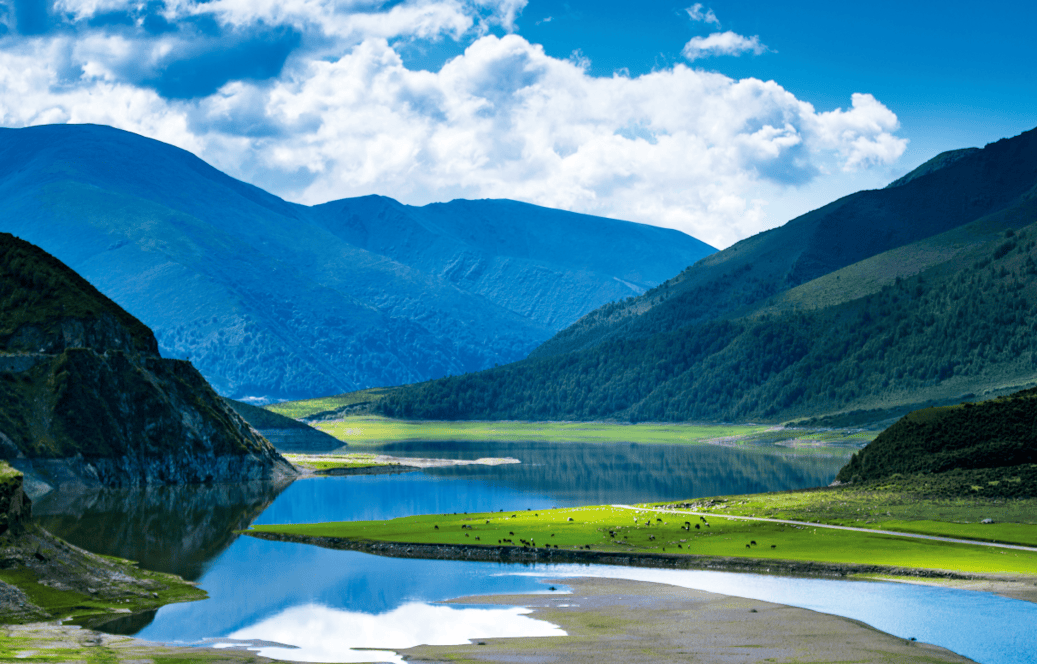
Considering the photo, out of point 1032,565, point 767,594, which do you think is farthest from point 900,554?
point 767,594

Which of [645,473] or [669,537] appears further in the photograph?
[645,473]

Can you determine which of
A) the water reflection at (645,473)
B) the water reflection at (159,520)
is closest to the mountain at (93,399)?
the water reflection at (159,520)

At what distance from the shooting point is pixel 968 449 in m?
89.4

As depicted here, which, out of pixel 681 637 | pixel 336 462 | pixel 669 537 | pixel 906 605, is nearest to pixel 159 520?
pixel 669 537

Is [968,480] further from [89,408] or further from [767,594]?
[89,408]

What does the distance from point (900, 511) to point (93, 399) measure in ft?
267

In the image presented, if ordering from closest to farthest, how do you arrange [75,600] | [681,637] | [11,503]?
[681,637] < [75,600] < [11,503]

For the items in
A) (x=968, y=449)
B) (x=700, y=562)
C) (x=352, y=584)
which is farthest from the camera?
(x=968, y=449)

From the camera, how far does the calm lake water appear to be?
149 ft

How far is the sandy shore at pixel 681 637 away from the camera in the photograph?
40.5 meters

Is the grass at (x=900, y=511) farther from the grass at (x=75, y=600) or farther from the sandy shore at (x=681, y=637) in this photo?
the grass at (x=75, y=600)

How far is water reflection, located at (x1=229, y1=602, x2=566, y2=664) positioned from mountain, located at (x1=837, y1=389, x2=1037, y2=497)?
158 ft

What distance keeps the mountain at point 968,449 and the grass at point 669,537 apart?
1947 cm

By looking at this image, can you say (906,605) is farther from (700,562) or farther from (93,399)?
(93,399)
